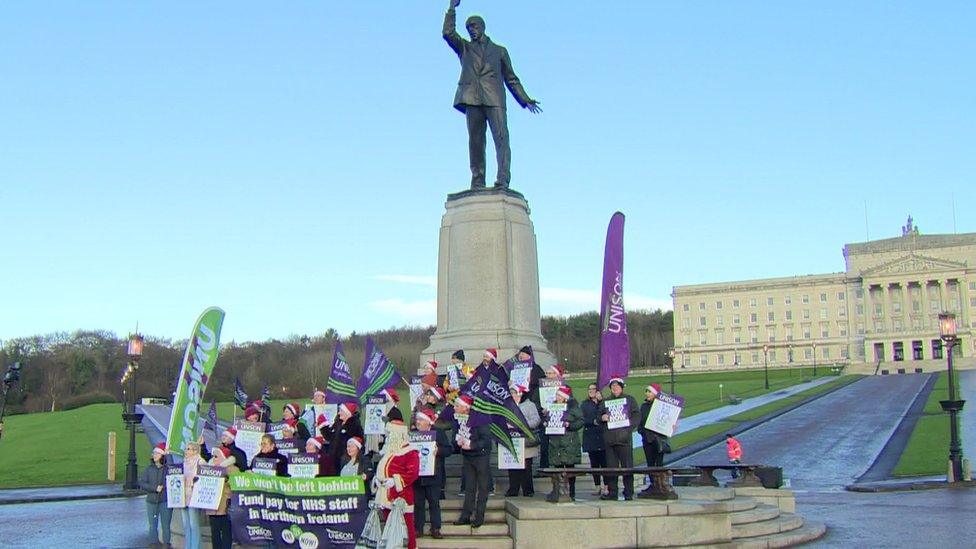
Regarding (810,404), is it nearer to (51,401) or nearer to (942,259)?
(51,401)

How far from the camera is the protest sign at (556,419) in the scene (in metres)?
15.1

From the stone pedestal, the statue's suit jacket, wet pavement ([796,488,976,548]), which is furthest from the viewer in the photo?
the statue's suit jacket

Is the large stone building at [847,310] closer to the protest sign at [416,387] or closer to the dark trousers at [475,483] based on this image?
the protest sign at [416,387]

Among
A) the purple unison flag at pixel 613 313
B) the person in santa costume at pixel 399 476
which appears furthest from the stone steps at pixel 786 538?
the person in santa costume at pixel 399 476

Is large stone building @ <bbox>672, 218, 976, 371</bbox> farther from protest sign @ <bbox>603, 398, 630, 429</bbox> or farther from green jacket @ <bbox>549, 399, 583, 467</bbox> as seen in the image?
protest sign @ <bbox>603, 398, 630, 429</bbox>

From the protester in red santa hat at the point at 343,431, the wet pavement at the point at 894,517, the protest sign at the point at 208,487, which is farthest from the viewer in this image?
the wet pavement at the point at 894,517

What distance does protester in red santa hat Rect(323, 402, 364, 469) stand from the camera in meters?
13.8

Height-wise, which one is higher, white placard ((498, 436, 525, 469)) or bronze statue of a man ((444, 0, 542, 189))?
bronze statue of a man ((444, 0, 542, 189))

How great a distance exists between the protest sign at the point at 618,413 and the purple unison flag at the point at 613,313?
2.52 meters

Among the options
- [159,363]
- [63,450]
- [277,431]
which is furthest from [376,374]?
[159,363]

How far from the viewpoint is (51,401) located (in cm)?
11419

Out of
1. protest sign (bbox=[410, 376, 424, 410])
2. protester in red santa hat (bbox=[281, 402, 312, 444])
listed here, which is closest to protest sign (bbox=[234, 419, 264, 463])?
protester in red santa hat (bbox=[281, 402, 312, 444])

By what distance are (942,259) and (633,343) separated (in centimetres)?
5505

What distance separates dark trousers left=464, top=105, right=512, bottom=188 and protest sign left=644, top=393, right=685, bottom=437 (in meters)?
6.11
